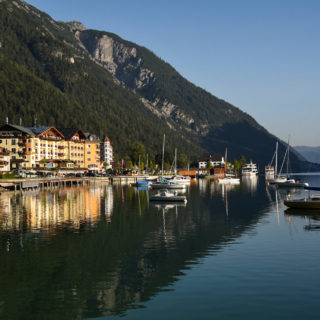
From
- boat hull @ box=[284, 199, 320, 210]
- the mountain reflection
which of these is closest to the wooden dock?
the mountain reflection

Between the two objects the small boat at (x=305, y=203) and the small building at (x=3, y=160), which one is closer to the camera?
the small boat at (x=305, y=203)

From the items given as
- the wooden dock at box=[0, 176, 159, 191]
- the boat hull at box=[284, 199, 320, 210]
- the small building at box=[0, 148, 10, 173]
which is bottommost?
the boat hull at box=[284, 199, 320, 210]

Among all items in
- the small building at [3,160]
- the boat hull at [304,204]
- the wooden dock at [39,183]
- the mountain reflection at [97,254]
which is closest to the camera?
Answer: the mountain reflection at [97,254]

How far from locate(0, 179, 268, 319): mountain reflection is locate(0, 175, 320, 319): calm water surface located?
0.31 feet

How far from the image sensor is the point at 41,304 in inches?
1131

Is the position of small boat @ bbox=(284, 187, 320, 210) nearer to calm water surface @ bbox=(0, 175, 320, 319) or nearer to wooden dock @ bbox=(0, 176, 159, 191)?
calm water surface @ bbox=(0, 175, 320, 319)

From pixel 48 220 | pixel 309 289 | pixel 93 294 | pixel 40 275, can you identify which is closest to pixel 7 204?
pixel 48 220

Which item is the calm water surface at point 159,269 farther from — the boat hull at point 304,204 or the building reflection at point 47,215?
the boat hull at point 304,204

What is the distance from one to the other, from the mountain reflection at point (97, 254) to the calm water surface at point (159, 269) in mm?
94

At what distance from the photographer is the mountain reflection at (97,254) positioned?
29453 mm

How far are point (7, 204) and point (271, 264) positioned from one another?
70.9m

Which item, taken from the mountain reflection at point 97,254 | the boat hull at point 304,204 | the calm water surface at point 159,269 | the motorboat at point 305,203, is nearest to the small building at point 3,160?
the mountain reflection at point 97,254

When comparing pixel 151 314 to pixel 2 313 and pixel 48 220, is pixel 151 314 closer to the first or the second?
pixel 2 313

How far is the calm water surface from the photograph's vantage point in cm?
2780
